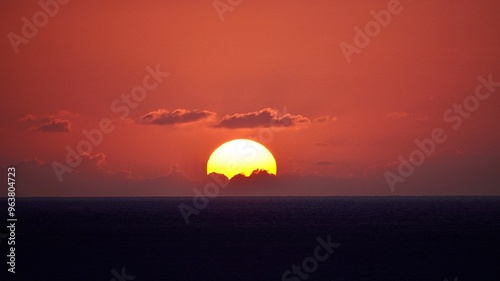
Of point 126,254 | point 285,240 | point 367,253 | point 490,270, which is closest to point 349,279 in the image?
point 490,270

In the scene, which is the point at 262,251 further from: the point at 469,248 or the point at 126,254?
the point at 469,248

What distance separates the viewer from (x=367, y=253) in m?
94.2

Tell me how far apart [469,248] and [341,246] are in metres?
18.8

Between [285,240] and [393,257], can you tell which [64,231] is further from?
[393,257]

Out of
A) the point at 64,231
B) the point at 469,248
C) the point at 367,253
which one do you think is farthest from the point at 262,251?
the point at 64,231

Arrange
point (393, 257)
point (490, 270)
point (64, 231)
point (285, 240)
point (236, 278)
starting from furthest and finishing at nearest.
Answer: point (64, 231), point (285, 240), point (393, 257), point (490, 270), point (236, 278)

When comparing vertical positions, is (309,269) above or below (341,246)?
below

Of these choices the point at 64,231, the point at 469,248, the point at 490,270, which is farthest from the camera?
the point at 64,231

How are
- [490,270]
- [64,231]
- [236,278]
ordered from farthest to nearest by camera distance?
[64,231], [490,270], [236,278]

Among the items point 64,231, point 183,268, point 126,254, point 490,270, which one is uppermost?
point 64,231

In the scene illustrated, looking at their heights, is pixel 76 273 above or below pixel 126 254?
below

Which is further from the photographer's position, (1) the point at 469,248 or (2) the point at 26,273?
(1) the point at 469,248

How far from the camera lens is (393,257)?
89.2 m

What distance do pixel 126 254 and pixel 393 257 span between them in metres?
34.5
